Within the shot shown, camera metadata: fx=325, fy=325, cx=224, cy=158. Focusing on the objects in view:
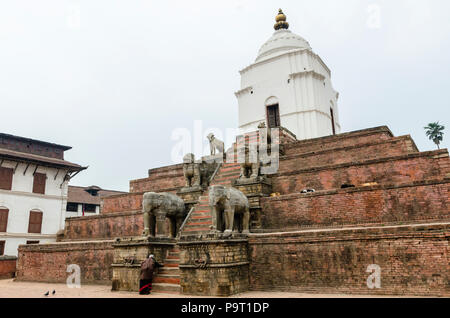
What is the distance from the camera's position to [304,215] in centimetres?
1120

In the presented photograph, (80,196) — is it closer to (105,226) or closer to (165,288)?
(105,226)

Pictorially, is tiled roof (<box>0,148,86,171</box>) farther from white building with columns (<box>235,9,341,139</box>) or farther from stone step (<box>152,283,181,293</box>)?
stone step (<box>152,283,181,293</box>)

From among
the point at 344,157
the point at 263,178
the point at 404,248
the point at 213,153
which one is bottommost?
the point at 404,248

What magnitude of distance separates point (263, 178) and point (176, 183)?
6.62m

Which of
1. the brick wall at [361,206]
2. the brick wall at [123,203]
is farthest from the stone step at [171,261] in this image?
the brick wall at [123,203]

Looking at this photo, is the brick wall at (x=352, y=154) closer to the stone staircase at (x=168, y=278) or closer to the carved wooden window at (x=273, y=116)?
the stone staircase at (x=168, y=278)

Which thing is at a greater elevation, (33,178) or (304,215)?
(33,178)

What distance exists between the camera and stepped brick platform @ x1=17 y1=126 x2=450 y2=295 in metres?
7.84

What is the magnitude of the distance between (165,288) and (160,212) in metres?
2.62

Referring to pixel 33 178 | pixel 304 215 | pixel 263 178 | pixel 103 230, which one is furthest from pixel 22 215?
pixel 304 215

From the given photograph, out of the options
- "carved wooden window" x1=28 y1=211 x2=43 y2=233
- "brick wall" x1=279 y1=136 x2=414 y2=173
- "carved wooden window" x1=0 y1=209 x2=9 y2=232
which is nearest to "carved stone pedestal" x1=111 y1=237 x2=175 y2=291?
"brick wall" x1=279 y1=136 x2=414 y2=173

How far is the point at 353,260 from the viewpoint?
837 cm

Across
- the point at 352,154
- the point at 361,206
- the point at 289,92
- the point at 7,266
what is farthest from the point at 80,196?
the point at 361,206
